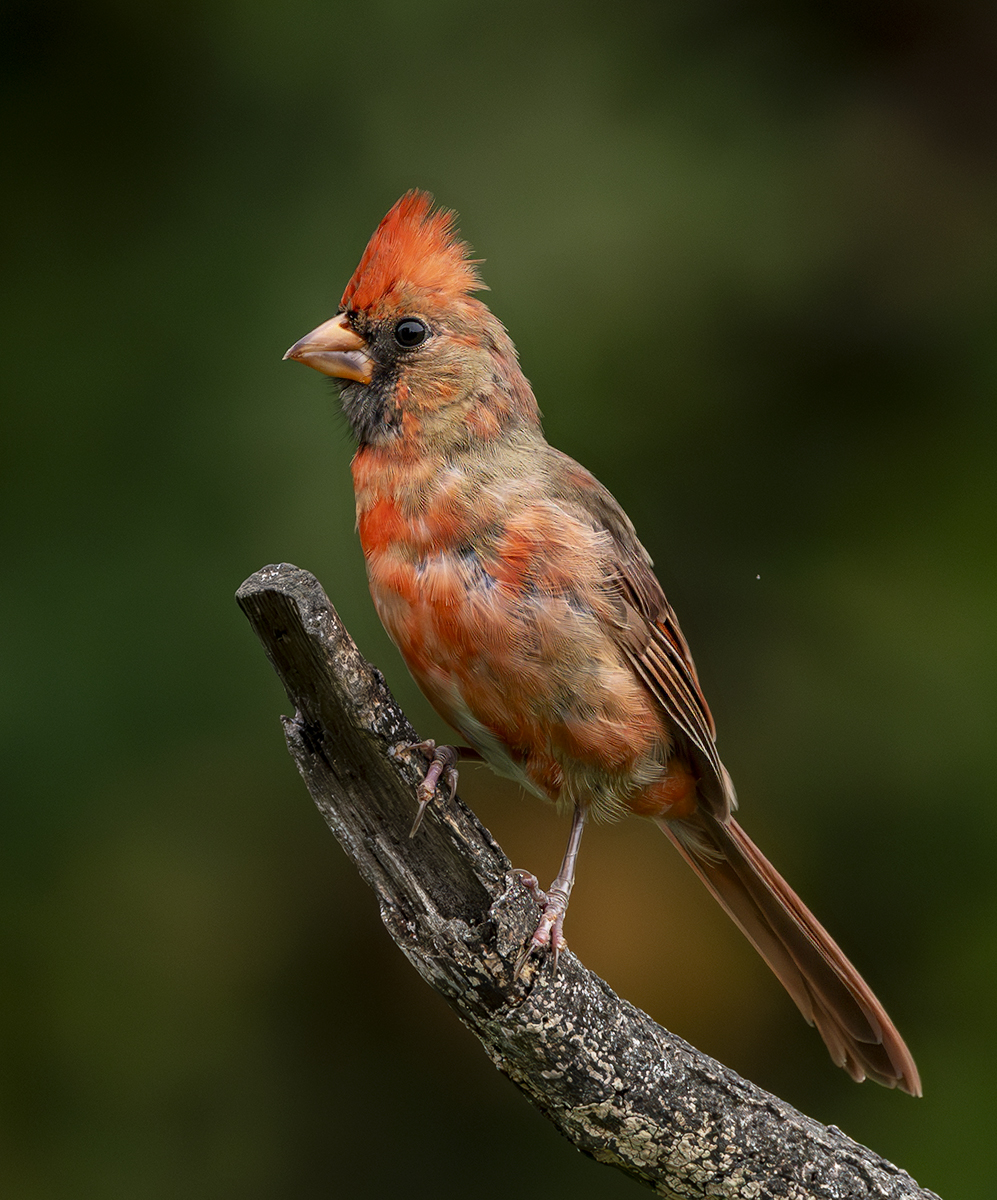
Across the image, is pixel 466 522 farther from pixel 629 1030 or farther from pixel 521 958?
pixel 629 1030

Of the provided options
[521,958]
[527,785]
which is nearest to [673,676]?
[527,785]

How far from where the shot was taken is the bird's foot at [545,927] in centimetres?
229

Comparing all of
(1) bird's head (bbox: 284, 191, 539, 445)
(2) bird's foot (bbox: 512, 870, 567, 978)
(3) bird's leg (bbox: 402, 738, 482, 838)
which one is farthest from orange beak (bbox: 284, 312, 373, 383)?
(2) bird's foot (bbox: 512, 870, 567, 978)

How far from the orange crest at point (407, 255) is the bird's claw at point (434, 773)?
101 centimetres

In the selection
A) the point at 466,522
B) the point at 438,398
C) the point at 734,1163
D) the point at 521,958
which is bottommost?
the point at 734,1163

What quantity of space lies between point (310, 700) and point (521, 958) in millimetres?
573

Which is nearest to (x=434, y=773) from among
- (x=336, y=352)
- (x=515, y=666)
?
(x=515, y=666)

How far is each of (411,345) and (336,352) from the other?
0.16 metres

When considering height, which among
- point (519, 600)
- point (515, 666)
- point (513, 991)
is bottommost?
point (513, 991)

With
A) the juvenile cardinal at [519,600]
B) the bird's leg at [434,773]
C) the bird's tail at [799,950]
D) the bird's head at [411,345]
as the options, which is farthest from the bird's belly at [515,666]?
the bird's tail at [799,950]

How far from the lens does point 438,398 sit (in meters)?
2.76

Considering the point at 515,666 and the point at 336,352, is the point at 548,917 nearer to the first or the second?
the point at 515,666

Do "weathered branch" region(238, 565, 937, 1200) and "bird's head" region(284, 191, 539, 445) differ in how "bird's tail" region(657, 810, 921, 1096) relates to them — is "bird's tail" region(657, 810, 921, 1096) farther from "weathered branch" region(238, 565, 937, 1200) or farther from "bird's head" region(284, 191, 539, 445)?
"bird's head" region(284, 191, 539, 445)

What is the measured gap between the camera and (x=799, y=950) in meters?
3.02
